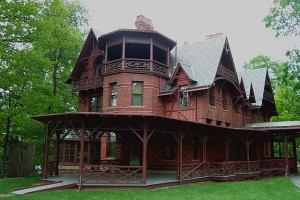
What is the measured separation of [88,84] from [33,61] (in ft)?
31.1

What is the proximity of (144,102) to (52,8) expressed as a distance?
8388 mm

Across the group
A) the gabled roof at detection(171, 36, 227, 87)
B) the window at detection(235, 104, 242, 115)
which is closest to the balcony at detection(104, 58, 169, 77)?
the gabled roof at detection(171, 36, 227, 87)

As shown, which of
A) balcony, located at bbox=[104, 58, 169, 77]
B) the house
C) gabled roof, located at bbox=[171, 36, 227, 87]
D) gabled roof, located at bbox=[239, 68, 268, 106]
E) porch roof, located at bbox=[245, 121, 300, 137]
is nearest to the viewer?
the house

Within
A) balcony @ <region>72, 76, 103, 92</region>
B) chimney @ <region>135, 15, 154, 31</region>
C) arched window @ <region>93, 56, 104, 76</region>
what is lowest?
balcony @ <region>72, 76, 103, 92</region>

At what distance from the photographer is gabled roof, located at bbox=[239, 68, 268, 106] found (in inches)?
1159

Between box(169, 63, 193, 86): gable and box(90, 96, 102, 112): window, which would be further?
box(90, 96, 102, 112): window

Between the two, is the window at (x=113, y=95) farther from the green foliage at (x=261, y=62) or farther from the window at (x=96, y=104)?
the green foliage at (x=261, y=62)

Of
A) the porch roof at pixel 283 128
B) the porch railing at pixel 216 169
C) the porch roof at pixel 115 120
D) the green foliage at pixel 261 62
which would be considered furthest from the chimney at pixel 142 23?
the green foliage at pixel 261 62

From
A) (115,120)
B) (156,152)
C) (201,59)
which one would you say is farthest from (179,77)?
(115,120)

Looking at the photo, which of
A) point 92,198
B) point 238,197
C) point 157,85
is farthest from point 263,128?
point 92,198

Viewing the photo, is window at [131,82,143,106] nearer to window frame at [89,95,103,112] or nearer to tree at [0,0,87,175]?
window frame at [89,95,103,112]

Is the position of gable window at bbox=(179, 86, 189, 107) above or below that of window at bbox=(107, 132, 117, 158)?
above

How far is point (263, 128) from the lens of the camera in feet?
78.6

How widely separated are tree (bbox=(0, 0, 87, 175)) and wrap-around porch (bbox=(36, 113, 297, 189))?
252cm
